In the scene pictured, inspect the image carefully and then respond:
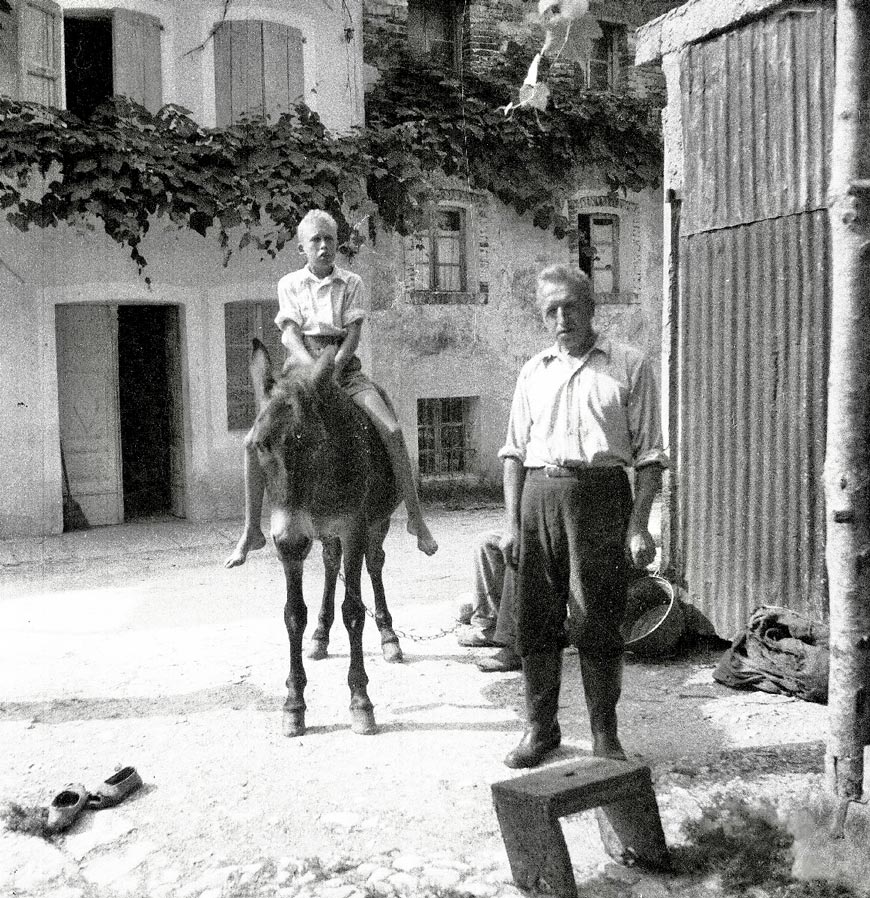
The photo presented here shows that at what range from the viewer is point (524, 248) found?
15.6 metres

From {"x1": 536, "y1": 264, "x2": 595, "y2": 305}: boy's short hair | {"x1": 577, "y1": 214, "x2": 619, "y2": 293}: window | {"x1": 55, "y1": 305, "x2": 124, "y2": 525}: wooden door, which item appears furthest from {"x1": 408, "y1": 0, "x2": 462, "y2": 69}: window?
{"x1": 536, "y1": 264, "x2": 595, "y2": 305}: boy's short hair

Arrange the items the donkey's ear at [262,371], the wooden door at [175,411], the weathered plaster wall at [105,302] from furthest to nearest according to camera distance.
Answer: the wooden door at [175,411]
the weathered plaster wall at [105,302]
the donkey's ear at [262,371]

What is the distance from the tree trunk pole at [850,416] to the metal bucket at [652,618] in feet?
8.70

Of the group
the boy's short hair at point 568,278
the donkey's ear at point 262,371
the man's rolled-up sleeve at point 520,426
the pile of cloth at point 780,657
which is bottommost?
the pile of cloth at point 780,657

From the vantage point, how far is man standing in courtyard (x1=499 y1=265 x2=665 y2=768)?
4.58 m

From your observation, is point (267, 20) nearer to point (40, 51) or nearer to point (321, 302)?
point (40, 51)

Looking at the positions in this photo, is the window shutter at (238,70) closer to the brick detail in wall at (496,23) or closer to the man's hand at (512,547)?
the brick detail in wall at (496,23)

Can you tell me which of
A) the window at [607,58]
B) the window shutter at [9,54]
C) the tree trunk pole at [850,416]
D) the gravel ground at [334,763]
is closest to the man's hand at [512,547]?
the gravel ground at [334,763]

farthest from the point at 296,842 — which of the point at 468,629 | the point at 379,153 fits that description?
the point at 379,153

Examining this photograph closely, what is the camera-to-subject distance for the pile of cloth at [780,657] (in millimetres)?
5918

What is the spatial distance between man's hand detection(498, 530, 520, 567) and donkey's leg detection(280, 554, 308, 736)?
122 cm

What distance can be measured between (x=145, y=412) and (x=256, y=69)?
4489 millimetres

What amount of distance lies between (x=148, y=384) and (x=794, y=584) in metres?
9.76

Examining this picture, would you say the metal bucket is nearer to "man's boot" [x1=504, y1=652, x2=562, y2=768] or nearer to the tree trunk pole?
"man's boot" [x1=504, y1=652, x2=562, y2=768]
